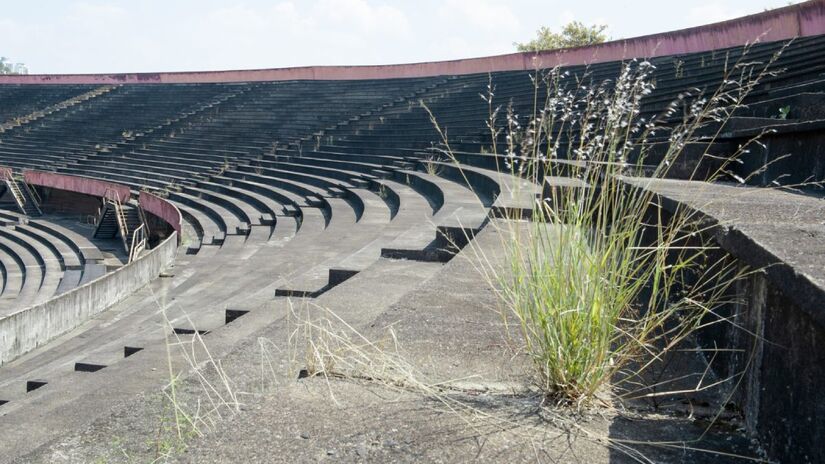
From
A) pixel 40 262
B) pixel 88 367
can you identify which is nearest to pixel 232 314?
pixel 88 367

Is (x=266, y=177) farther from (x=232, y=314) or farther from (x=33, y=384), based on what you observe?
(x=232, y=314)

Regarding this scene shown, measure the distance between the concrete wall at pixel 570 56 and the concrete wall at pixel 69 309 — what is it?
21.0 feet

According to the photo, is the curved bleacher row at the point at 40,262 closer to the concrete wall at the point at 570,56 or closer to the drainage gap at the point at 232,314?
the drainage gap at the point at 232,314

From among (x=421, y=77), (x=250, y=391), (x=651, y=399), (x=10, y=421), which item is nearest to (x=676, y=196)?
(x=651, y=399)

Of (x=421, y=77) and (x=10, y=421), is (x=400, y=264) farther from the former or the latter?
(x=421, y=77)

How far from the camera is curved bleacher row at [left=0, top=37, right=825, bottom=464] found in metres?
6.64

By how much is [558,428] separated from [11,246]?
60.7 feet

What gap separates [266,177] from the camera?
19.6m

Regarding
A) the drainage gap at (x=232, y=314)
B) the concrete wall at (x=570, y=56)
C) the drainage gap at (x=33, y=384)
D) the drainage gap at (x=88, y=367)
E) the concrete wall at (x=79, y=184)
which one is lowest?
the drainage gap at (x=33, y=384)

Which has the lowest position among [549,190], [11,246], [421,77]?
[11,246]

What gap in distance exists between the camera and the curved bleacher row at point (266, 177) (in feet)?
21.8

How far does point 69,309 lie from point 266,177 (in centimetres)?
971

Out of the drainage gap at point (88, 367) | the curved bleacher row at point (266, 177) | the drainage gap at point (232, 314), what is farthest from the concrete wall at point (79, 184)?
the drainage gap at point (232, 314)

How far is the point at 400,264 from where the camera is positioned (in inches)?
215
